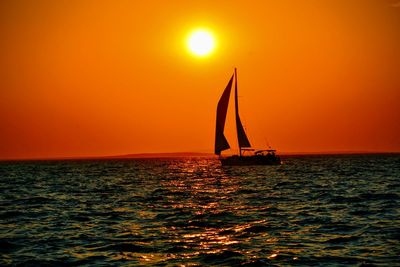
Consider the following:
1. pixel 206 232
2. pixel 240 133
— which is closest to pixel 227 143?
pixel 240 133

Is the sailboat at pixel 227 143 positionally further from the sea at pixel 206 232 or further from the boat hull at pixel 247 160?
the sea at pixel 206 232

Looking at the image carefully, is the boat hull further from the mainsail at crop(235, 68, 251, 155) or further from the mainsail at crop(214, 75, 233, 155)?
the mainsail at crop(214, 75, 233, 155)

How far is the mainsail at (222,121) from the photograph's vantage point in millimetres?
92062

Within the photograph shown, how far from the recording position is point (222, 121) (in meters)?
92.9

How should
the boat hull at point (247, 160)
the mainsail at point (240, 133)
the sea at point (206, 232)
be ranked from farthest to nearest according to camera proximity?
the boat hull at point (247, 160) < the mainsail at point (240, 133) < the sea at point (206, 232)

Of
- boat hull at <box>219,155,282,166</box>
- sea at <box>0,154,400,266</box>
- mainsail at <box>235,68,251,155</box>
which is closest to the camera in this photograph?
sea at <box>0,154,400,266</box>

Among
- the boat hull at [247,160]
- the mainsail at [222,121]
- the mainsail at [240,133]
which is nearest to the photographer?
the mainsail at [222,121]

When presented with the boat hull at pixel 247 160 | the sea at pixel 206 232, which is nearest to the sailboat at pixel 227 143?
the boat hull at pixel 247 160

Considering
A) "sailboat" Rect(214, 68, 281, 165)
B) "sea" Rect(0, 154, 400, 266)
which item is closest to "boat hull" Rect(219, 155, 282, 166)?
"sailboat" Rect(214, 68, 281, 165)

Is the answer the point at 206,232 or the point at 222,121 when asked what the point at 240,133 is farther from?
the point at 206,232

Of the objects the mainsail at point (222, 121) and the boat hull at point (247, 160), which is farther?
the boat hull at point (247, 160)

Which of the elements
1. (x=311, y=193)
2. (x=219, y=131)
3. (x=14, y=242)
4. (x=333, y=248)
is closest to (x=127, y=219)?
(x=14, y=242)

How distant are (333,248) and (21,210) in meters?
19.6

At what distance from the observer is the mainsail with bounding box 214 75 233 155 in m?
92.1
